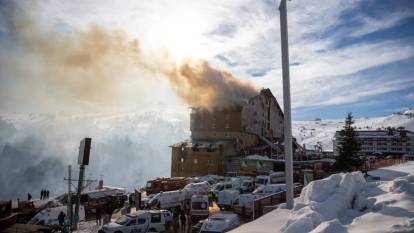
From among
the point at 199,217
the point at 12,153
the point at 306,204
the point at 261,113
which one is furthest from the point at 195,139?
the point at 12,153

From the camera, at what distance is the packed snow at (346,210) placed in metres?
6.92

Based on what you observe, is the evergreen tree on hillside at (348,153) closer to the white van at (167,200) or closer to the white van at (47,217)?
the white van at (167,200)

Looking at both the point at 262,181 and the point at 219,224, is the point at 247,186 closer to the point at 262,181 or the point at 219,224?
the point at 262,181

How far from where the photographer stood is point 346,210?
9359 millimetres

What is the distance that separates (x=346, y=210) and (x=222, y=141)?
55444 millimetres

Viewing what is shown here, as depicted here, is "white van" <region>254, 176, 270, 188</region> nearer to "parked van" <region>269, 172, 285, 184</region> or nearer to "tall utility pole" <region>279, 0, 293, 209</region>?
"parked van" <region>269, 172, 285, 184</region>

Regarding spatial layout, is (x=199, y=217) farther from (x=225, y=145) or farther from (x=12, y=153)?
(x=12, y=153)

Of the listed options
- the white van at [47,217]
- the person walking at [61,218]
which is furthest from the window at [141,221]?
the white van at [47,217]

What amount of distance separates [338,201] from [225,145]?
171 feet

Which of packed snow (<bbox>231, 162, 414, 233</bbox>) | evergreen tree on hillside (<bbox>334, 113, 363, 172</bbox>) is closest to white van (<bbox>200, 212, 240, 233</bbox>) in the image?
packed snow (<bbox>231, 162, 414, 233</bbox>)

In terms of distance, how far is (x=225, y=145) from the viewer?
202 ft

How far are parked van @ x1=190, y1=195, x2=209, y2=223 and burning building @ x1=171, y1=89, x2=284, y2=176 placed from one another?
106ft

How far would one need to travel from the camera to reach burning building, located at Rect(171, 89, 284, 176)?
195 ft

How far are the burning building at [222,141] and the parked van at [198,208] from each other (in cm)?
3236
